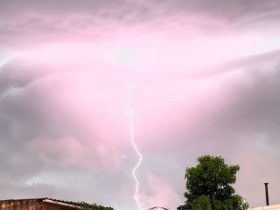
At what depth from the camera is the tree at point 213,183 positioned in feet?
178

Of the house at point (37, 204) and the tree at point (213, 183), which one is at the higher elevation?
the tree at point (213, 183)

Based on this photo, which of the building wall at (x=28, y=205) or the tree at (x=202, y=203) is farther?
the tree at (x=202, y=203)

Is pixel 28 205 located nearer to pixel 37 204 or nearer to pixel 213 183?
pixel 37 204

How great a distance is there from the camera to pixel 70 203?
39969 millimetres

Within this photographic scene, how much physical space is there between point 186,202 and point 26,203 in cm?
2261

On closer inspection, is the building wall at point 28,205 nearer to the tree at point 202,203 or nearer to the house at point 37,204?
the house at point 37,204

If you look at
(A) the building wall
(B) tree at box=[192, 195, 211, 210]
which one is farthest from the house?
(B) tree at box=[192, 195, 211, 210]

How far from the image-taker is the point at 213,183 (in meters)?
55.2

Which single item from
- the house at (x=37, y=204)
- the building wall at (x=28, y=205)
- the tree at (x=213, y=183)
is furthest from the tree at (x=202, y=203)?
the building wall at (x=28, y=205)

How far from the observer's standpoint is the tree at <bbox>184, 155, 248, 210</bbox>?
54250 millimetres

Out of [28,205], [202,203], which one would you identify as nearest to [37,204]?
[28,205]

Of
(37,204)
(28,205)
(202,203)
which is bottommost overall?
(28,205)

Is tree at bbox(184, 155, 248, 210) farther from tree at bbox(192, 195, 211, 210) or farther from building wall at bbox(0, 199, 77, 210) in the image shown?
building wall at bbox(0, 199, 77, 210)

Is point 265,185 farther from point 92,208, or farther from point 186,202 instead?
point 92,208
